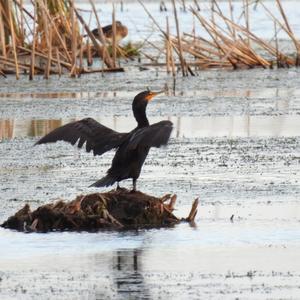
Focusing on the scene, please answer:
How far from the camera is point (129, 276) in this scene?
7852 mm

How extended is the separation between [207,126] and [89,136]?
506 centimetres

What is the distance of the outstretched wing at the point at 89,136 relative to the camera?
10000mm

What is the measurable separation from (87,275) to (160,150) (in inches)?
219

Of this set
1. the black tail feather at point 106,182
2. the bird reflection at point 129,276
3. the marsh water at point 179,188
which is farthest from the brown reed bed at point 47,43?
the bird reflection at point 129,276

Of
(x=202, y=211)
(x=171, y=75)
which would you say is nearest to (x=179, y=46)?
(x=171, y=75)

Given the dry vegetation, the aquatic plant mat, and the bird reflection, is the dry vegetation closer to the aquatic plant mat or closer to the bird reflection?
the aquatic plant mat

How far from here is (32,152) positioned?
13469mm

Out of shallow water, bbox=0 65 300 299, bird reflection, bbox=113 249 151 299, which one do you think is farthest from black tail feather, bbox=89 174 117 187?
bird reflection, bbox=113 249 151 299

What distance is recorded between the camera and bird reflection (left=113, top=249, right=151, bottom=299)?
24.1ft

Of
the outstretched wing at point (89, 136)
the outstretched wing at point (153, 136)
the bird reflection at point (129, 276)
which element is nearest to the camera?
the bird reflection at point (129, 276)

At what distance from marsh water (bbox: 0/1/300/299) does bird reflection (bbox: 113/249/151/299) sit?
0.01 meters

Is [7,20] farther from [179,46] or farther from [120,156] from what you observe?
[120,156]

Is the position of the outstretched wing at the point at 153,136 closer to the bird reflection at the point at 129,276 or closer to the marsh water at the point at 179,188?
the marsh water at the point at 179,188

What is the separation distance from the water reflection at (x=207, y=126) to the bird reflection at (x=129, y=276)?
5.82 metres
